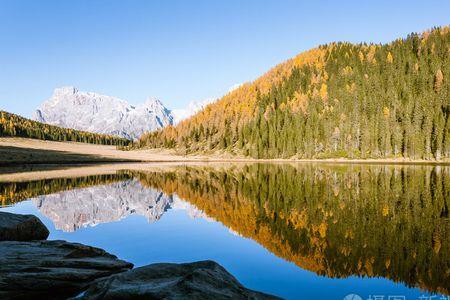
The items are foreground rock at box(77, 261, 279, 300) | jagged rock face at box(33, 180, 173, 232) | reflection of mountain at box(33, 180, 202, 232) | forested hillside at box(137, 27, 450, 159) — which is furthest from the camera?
forested hillside at box(137, 27, 450, 159)

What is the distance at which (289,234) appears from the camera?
20.8 meters

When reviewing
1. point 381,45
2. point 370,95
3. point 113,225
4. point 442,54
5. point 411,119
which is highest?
point 381,45

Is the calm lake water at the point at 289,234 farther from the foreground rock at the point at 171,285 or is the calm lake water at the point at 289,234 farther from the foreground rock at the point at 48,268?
the foreground rock at the point at 171,285

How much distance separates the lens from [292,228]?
2233 cm

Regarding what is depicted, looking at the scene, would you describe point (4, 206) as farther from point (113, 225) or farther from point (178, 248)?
point (178, 248)

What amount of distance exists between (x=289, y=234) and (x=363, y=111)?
14804 centimetres

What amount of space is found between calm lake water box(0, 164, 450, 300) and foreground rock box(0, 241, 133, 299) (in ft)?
8.58

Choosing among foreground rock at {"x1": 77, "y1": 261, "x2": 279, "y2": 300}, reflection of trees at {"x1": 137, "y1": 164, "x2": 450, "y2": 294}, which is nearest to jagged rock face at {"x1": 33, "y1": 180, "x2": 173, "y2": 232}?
reflection of trees at {"x1": 137, "y1": 164, "x2": 450, "y2": 294}

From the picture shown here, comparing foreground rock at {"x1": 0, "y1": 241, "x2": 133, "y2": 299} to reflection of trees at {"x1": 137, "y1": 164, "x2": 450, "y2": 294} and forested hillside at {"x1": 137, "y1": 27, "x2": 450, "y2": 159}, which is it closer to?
reflection of trees at {"x1": 137, "y1": 164, "x2": 450, "y2": 294}

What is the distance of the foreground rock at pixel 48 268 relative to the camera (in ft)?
36.1

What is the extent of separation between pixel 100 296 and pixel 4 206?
28.2 meters

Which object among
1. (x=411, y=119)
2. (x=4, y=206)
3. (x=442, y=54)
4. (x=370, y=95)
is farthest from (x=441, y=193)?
(x=442, y=54)

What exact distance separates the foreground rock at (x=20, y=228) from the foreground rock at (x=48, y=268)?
2.52 metres

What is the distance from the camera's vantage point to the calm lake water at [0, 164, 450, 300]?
13727 millimetres
